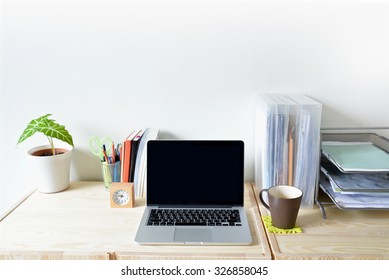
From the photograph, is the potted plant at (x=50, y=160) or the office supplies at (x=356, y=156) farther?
the potted plant at (x=50, y=160)

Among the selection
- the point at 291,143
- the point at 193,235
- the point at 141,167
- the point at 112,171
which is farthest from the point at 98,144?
the point at 291,143

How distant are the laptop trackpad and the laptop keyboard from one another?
0.03 meters

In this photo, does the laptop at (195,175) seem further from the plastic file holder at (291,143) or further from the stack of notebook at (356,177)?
the stack of notebook at (356,177)

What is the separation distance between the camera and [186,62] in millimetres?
1277

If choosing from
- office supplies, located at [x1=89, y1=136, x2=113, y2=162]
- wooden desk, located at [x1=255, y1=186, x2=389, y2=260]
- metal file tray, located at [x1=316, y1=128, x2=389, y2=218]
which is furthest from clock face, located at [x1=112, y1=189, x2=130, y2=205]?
metal file tray, located at [x1=316, y1=128, x2=389, y2=218]

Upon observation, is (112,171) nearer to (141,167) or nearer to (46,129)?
(141,167)

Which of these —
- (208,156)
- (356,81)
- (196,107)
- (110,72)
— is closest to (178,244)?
(208,156)

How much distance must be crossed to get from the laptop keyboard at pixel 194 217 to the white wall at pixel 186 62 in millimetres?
347

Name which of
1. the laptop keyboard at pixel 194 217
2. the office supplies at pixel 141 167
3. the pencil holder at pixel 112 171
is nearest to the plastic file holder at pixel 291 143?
the laptop keyboard at pixel 194 217

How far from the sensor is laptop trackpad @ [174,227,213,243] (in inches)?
37.2

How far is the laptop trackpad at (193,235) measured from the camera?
945 millimetres

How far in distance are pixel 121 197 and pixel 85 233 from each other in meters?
0.19

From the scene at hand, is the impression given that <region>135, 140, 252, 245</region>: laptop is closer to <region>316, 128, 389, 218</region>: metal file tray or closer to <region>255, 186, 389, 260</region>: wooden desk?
<region>255, 186, 389, 260</region>: wooden desk

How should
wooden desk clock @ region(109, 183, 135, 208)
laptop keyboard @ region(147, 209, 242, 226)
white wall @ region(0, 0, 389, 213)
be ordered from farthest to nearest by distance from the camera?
white wall @ region(0, 0, 389, 213) → wooden desk clock @ region(109, 183, 135, 208) → laptop keyboard @ region(147, 209, 242, 226)
